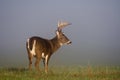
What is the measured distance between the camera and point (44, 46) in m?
16.8

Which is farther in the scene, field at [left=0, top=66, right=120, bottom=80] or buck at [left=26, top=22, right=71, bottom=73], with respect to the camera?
buck at [left=26, top=22, right=71, bottom=73]

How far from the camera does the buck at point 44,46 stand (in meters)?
16.4

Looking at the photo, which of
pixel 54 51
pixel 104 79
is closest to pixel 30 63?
pixel 54 51

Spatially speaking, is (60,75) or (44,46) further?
(44,46)

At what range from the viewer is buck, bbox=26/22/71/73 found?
16375 millimetres

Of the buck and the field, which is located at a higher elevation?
the buck

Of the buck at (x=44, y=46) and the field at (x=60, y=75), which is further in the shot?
the buck at (x=44, y=46)

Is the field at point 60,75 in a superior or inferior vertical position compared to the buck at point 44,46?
inferior

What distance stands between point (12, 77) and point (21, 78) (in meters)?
0.51

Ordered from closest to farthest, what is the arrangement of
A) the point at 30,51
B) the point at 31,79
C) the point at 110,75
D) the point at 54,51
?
the point at 31,79
the point at 110,75
the point at 30,51
the point at 54,51

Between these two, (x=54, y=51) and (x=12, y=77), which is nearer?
(x=12, y=77)

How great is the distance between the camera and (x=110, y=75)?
14.8 m

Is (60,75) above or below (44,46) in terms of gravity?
below

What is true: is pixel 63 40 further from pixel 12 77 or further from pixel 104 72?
pixel 12 77
